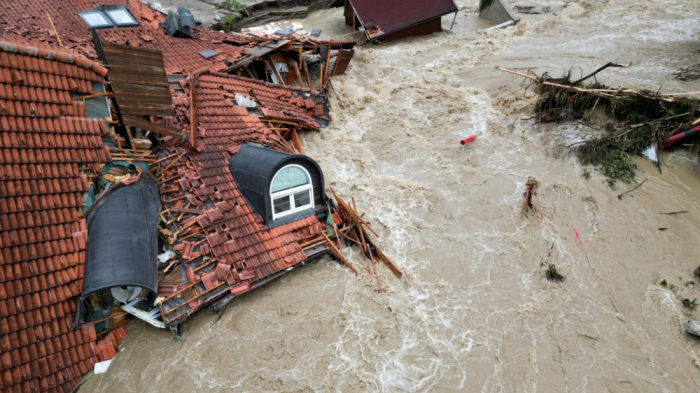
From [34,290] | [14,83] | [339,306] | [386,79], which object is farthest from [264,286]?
[386,79]

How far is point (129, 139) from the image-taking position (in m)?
8.65

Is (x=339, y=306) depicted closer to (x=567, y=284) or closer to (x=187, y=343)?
(x=187, y=343)

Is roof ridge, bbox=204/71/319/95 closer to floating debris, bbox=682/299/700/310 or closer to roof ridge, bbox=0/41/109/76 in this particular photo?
roof ridge, bbox=0/41/109/76

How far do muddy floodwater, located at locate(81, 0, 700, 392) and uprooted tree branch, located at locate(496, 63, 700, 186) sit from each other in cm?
48

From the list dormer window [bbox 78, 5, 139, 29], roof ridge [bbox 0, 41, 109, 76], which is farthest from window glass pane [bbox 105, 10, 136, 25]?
roof ridge [bbox 0, 41, 109, 76]

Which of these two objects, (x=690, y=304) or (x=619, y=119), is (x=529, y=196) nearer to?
(x=690, y=304)

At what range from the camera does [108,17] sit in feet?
48.5

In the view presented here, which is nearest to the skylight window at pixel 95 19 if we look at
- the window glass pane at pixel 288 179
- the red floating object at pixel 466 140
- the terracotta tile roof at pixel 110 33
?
the terracotta tile roof at pixel 110 33

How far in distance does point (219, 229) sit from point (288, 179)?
1.77 m

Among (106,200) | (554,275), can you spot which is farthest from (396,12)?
(106,200)

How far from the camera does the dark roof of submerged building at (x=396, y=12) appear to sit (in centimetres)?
2156

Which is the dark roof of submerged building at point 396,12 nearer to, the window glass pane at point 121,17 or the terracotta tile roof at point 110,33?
the terracotta tile roof at point 110,33

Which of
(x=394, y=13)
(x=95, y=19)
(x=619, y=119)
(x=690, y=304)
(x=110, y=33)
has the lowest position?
(x=690, y=304)

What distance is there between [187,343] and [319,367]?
2495 mm
